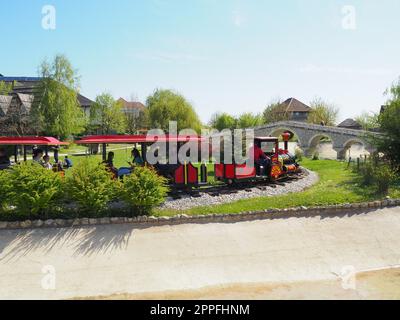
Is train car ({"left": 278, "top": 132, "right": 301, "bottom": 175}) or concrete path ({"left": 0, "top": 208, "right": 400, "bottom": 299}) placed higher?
train car ({"left": 278, "top": 132, "right": 301, "bottom": 175})

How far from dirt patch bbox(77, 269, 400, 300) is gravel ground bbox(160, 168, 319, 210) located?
459cm

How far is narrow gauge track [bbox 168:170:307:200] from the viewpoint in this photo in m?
14.5

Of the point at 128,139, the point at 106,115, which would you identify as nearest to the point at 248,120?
the point at 106,115

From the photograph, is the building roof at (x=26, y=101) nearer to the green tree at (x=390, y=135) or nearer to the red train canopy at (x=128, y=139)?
the red train canopy at (x=128, y=139)

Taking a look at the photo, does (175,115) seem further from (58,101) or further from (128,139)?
(128,139)

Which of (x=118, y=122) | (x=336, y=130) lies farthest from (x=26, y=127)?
(x=336, y=130)

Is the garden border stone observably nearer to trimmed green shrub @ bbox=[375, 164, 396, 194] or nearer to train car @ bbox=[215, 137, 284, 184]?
trimmed green shrub @ bbox=[375, 164, 396, 194]

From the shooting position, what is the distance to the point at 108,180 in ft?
40.2

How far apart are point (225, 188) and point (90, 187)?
6.12 meters

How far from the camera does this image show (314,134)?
162ft

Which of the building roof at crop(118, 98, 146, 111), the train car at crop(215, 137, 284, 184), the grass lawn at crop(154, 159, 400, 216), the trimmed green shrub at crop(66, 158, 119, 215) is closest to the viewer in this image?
the trimmed green shrub at crop(66, 158, 119, 215)

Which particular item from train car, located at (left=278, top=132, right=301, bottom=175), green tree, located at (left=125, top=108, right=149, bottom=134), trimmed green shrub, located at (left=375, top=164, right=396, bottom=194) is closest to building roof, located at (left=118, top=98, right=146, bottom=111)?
green tree, located at (left=125, top=108, right=149, bottom=134)

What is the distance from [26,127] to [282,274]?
41.7 m

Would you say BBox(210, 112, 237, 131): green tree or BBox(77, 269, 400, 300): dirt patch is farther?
BBox(210, 112, 237, 131): green tree
